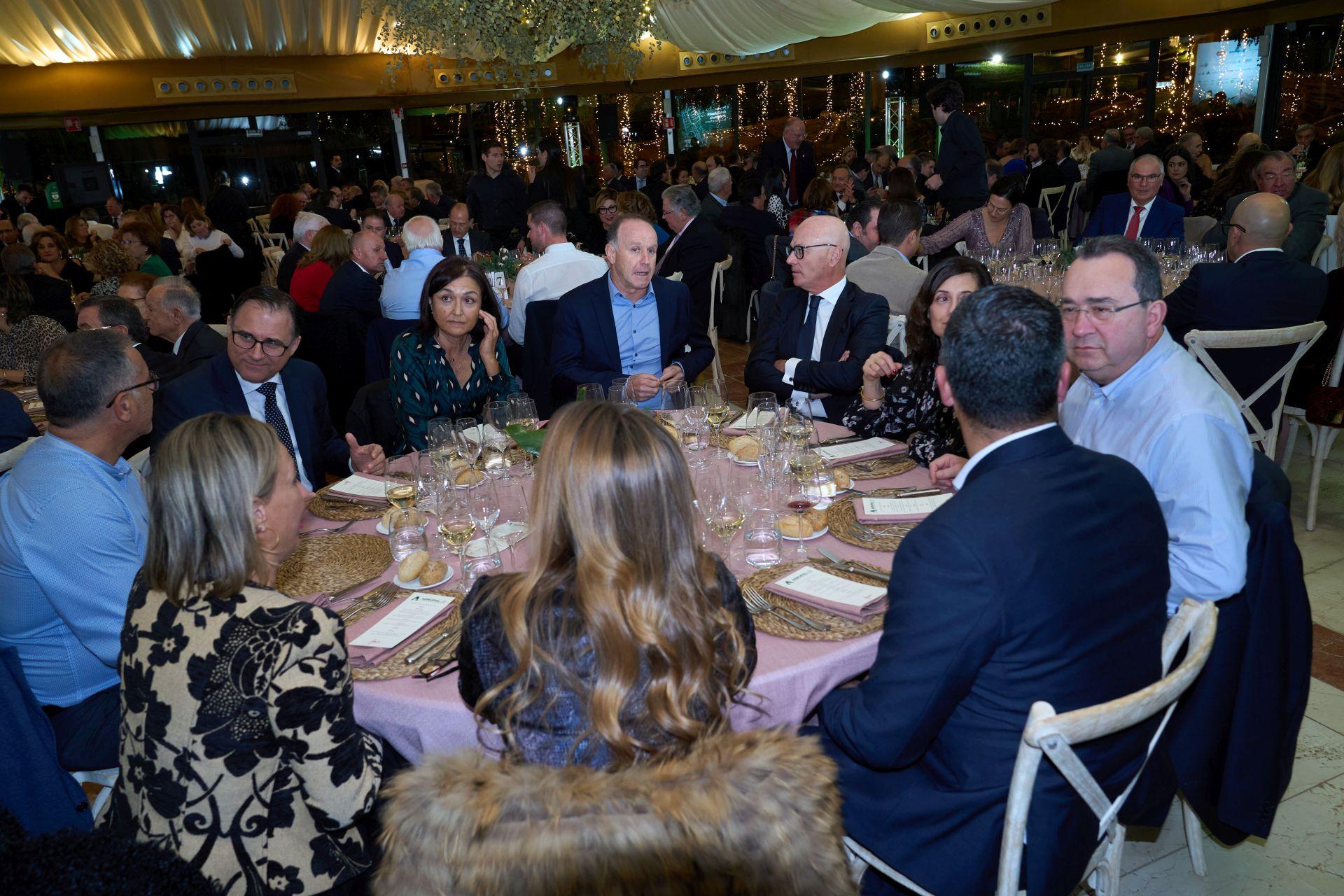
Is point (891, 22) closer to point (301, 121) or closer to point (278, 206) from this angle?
point (278, 206)

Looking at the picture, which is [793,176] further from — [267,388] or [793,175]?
[267,388]

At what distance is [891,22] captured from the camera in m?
13.1

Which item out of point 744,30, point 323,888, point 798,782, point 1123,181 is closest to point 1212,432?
point 798,782

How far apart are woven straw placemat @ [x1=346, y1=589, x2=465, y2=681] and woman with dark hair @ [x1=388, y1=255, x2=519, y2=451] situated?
1.65m

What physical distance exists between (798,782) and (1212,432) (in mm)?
1489

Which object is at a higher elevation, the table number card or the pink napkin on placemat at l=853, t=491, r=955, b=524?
the pink napkin on placemat at l=853, t=491, r=955, b=524

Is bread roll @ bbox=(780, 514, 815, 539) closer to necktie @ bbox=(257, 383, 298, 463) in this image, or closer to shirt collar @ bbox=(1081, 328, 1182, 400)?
shirt collar @ bbox=(1081, 328, 1182, 400)

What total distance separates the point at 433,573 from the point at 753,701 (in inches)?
34.8

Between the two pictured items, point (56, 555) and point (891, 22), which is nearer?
point (56, 555)

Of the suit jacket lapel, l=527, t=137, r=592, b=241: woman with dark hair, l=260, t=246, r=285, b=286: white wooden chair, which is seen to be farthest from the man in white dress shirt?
l=260, t=246, r=285, b=286: white wooden chair

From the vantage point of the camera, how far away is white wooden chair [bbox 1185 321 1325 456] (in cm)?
346

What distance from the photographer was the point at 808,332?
3.95 metres

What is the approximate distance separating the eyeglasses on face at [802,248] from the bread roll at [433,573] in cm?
222

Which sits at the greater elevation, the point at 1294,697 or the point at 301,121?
the point at 301,121
